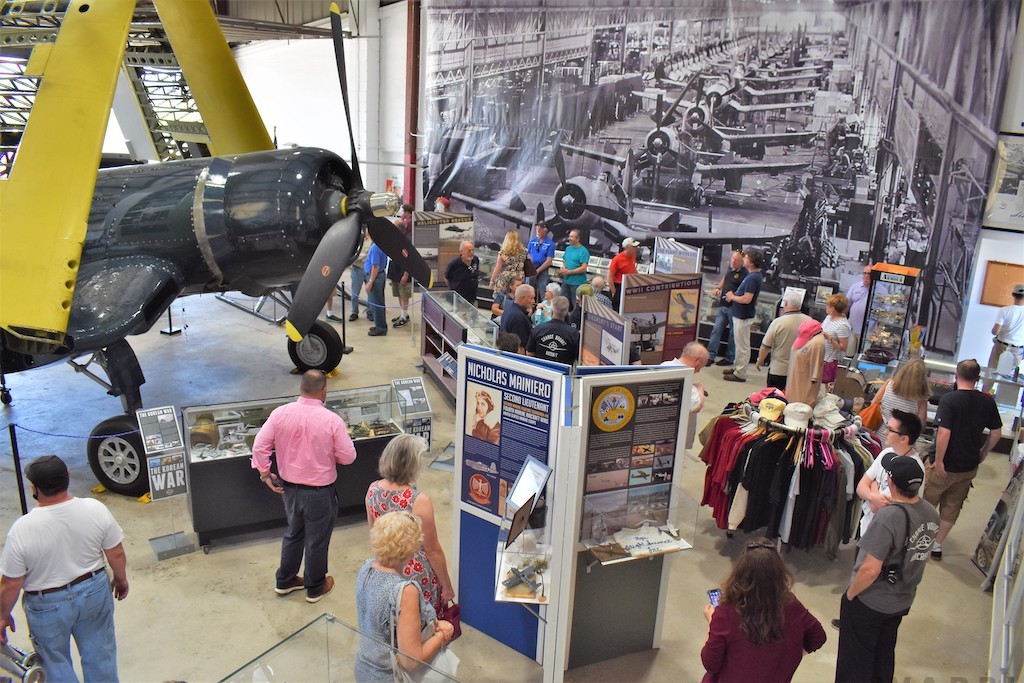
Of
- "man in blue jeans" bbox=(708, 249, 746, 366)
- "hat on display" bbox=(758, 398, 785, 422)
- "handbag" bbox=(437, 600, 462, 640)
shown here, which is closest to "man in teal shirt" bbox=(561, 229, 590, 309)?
"man in blue jeans" bbox=(708, 249, 746, 366)

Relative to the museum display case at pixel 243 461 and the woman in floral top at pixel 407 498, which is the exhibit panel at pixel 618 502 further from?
the museum display case at pixel 243 461

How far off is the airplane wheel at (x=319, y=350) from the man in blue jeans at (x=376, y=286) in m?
1.28

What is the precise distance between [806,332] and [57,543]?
6150 millimetres

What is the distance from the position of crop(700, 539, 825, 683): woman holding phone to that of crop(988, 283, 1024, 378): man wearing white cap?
262 inches

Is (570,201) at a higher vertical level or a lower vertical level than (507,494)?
higher

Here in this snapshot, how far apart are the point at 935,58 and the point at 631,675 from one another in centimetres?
Answer: 824

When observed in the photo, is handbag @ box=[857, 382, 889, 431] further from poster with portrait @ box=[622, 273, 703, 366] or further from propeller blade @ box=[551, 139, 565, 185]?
propeller blade @ box=[551, 139, 565, 185]

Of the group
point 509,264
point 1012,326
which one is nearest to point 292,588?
point 509,264

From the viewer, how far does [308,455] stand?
4414 millimetres

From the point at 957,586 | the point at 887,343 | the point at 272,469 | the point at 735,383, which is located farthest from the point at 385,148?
the point at 957,586

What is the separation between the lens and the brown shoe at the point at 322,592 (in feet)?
15.8

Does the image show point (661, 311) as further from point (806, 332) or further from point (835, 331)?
point (835, 331)

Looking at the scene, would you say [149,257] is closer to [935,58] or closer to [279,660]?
[279,660]

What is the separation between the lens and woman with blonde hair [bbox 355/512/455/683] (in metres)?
2.78
